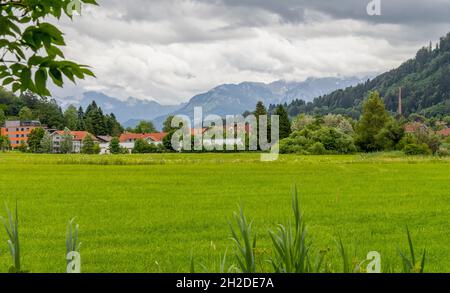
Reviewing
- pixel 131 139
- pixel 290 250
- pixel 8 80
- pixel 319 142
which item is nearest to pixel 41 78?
pixel 8 80

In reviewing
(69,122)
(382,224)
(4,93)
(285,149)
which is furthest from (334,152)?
(4,93)

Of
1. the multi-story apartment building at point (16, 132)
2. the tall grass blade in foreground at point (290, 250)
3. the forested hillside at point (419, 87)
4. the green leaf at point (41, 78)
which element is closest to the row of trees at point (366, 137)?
the forested hillside at point (419, 87)

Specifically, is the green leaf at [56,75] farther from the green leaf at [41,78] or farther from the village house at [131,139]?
the village house at [131,139]

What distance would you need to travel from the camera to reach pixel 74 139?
169 feet

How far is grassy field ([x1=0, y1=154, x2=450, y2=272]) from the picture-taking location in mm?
9516

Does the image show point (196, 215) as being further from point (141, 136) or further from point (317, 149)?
point (317, 149)

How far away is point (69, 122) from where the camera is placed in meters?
30.2

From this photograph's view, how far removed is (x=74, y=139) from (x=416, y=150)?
107 feet

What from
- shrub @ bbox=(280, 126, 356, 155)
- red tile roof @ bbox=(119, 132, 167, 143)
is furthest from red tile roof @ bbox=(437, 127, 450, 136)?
red tile roof @ bbox=(119, 132, 167, 143)

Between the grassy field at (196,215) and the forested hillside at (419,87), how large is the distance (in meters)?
52.4

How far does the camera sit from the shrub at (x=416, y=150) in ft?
172

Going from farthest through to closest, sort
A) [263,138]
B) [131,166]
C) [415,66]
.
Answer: [415,66] → [263,138] → [131,166]
